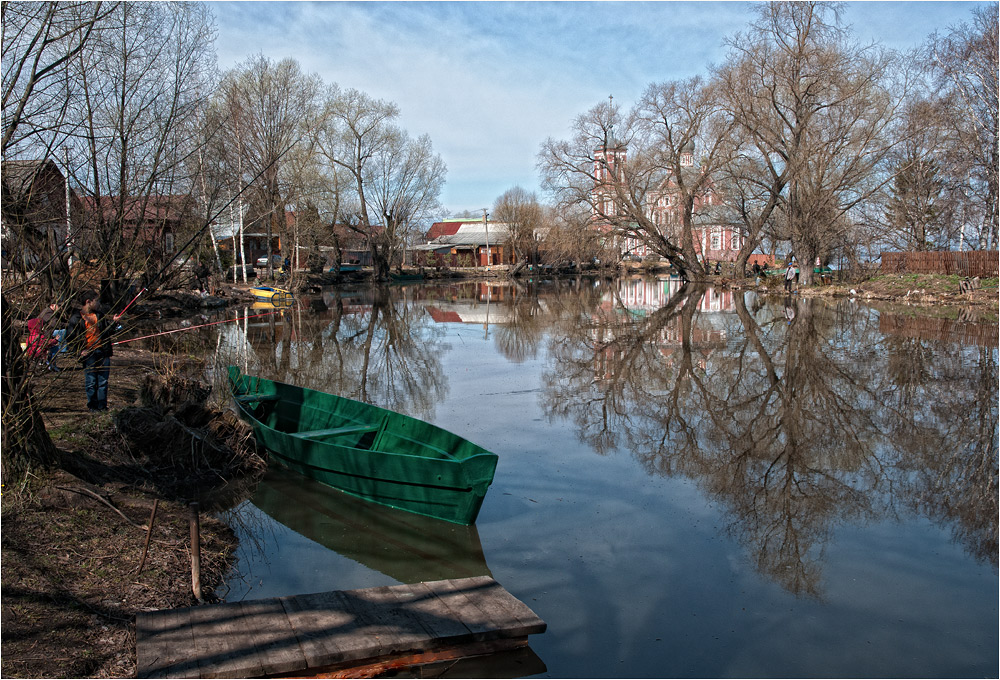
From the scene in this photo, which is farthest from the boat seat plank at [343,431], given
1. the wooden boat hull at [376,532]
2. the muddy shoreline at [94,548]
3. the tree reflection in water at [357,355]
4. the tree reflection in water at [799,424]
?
the tree reflection in water at [799,424]

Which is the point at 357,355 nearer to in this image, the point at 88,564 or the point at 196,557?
the point at 88,564

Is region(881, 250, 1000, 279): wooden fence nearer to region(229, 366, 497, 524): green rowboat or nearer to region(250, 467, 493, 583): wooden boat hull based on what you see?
region(229, 366, 497, 524): green rowboat

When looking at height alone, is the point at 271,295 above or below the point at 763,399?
above

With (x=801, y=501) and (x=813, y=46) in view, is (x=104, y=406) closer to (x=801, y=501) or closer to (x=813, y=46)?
(x=801, y=501)

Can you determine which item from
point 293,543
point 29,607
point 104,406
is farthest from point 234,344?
point 29,607

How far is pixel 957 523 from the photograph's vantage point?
24.2 ft

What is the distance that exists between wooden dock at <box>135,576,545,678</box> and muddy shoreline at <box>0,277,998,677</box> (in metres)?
0.31

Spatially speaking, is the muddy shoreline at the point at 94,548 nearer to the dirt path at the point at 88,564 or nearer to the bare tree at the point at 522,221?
the dirt path at the point at 88,564

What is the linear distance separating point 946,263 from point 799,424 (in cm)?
2707

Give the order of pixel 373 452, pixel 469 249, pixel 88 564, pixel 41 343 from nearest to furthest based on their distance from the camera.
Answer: pixel 88 564 → pixel 41 343 → pixel 373 452 → pixel 469 249

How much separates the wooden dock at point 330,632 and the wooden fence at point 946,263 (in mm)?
31941

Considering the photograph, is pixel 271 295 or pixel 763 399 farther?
→ pixel 271 295

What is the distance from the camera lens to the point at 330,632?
487 cm

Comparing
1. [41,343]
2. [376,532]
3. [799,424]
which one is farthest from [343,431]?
[799,424]
